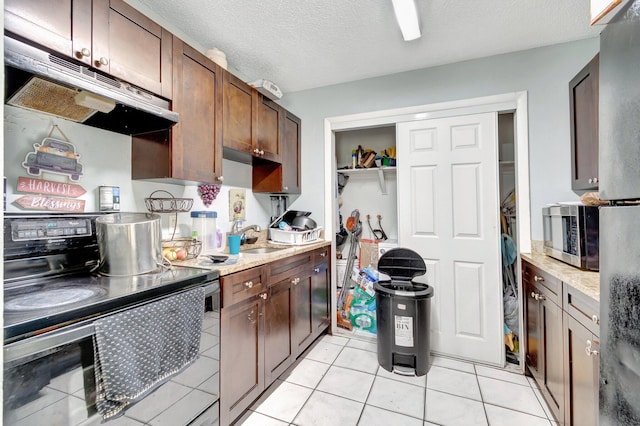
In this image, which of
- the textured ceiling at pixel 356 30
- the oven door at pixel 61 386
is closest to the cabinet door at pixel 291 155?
the textured ceiling at pixel 356 30

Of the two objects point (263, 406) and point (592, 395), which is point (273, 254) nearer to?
point (263, 406)

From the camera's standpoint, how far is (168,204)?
1901 mm

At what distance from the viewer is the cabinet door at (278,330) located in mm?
1887

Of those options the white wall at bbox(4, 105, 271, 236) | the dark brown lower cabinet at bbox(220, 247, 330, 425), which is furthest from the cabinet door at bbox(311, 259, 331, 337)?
the white wall at bbox(4, 105, 271, 236)

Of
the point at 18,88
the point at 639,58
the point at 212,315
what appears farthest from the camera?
the point at 212,315

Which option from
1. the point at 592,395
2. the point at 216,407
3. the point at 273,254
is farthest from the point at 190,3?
the point at 592,395

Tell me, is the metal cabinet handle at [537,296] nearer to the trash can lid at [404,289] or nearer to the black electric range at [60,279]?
the trash can lid at [404,289]

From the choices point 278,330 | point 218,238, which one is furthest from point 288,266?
point 218,238

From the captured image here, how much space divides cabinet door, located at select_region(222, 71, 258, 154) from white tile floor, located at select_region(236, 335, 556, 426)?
1788 millimetres

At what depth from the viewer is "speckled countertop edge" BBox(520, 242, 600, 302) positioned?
4.00 feet

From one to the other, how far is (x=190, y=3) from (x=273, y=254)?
→ 1683 millimetres

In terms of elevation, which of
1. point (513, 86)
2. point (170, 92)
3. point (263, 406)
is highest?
point (513, 86)

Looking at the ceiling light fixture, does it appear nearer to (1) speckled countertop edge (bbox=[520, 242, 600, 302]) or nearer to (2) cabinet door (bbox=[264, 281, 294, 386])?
(1) speckled countertop edge (bbox=[520, 242, 600, 302])

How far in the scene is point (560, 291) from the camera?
4.96 feet
